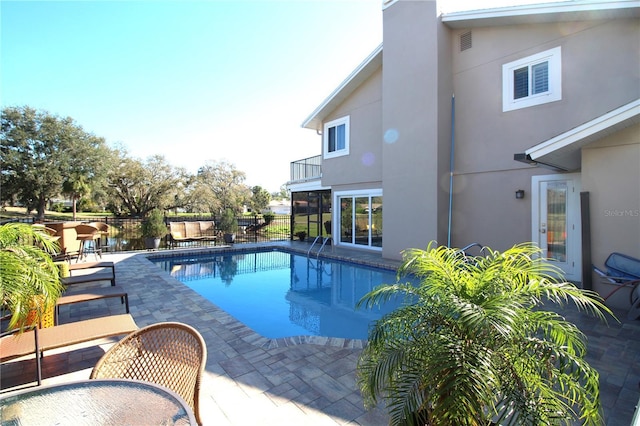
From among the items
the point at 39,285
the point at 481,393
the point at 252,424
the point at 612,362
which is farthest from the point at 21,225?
the point at 612,362

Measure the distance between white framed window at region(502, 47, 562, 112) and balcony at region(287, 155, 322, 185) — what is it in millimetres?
8584

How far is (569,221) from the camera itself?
24.7ft

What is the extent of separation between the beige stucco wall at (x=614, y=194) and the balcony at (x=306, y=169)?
36.1ft

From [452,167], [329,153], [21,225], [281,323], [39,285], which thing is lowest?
[281,323]

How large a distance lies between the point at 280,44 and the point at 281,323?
8.91 m

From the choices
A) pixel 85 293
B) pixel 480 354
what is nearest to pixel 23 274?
pixel 480 354

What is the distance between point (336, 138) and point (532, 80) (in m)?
7.33

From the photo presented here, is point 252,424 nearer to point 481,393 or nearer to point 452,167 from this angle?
point 481,393

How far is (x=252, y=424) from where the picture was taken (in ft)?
8.73

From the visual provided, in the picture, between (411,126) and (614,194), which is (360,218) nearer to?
(411,126)

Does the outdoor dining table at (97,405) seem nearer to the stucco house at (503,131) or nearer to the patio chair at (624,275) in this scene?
the patio chair at (624,275)

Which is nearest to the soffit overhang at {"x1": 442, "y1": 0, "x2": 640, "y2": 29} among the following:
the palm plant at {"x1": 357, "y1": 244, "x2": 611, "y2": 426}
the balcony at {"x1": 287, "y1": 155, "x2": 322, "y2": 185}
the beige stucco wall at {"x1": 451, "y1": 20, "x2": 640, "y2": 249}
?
the beige stucco wall at {"x1": 451, "y1": 20, "x2": 640, "y2": 249}

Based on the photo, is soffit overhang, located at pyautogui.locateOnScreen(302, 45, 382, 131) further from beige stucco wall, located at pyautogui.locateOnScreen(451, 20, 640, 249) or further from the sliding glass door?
the sliding glass door

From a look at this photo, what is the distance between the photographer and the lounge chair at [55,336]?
293 centimetres
